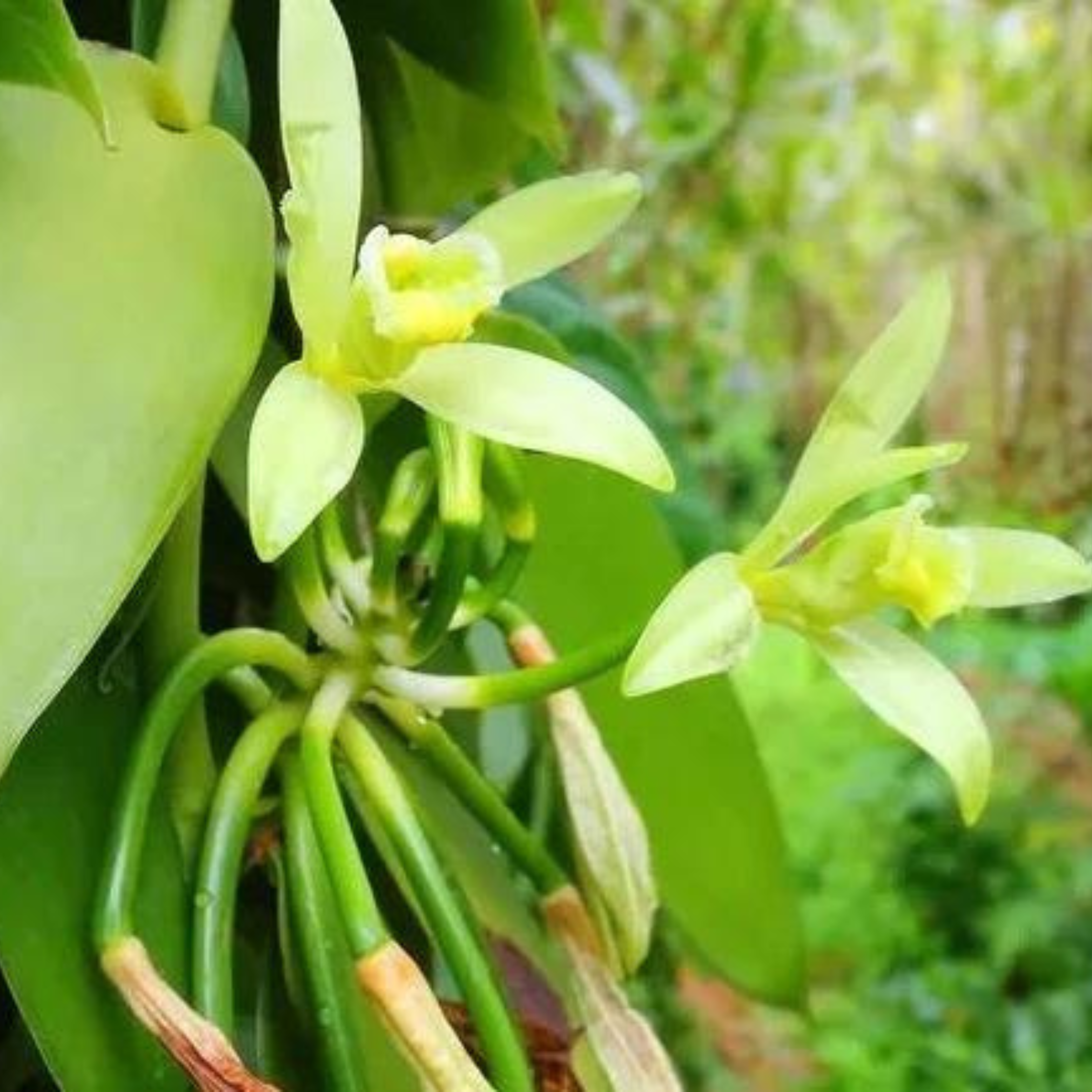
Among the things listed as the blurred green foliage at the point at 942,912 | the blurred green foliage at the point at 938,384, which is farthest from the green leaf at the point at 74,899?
the blurred green foliage at the point at 942,912

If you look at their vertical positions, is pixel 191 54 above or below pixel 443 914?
above

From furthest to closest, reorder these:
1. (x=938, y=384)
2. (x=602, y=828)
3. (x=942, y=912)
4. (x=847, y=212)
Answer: (x=938, y=384), (x=847, y=212), (x=942, y=912), (x=602, y=828)

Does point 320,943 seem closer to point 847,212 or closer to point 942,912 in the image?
point 942,912

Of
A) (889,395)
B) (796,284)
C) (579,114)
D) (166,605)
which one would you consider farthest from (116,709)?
(796,284)

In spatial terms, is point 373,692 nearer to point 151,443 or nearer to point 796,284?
point 151,443

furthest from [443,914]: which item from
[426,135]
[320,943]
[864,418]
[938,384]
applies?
[938,384]

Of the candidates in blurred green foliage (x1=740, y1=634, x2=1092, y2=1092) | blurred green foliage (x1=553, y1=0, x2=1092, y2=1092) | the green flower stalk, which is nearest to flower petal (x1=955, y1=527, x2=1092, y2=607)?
the green flower stalk

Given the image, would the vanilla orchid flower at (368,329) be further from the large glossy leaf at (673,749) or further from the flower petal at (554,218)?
the large glossy leaf at (673,749)
